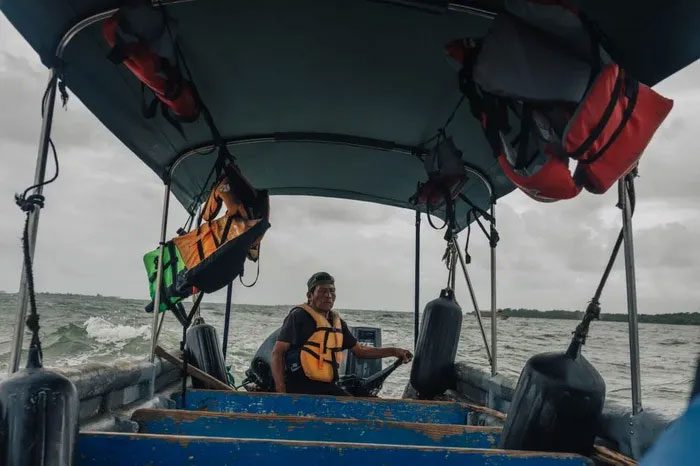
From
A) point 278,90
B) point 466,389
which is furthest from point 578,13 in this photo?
point 466,389

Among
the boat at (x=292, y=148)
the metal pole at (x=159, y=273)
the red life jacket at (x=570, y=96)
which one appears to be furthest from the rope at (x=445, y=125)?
the metal pole at (x=159, y=273)

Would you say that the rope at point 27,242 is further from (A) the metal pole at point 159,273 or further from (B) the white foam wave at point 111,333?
(B) the white foam wave at point 111,333

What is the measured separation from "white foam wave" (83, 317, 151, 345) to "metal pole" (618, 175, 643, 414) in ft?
74.4

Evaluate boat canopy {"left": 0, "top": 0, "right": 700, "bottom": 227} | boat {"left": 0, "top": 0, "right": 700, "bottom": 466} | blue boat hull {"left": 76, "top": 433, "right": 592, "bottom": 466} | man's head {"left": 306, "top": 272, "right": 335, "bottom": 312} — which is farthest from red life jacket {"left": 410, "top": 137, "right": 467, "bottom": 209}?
blue boat hull {"left": 76, "top": 433, "right": 592, "bottom": 466}

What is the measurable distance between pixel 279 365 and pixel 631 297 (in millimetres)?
2580

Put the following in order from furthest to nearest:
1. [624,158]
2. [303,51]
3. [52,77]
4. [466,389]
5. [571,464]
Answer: [466,389] < [303,51] < [52,77] < [624,158] < [571,464]

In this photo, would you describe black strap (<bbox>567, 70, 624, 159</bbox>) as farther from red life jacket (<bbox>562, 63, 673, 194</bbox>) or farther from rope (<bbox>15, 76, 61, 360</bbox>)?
rope (<bbox>15, 76, 61, 360</bbox>)

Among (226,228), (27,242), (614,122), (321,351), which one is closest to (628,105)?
(614,122)

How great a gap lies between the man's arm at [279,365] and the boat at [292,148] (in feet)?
1.35

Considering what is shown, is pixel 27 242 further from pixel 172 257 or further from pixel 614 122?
pixel 614 122

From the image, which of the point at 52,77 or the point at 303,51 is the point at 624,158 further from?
the point at 52,77

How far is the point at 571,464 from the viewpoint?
190 cm

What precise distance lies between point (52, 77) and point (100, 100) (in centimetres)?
72

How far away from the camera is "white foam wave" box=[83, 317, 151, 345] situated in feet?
75.2
